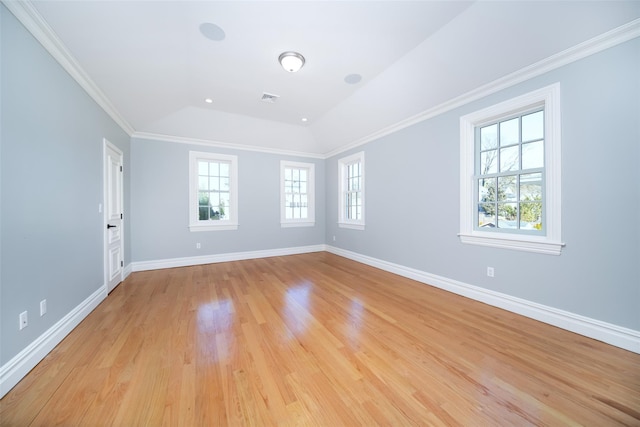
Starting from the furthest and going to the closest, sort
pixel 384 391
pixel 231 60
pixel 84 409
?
1. pixel 231 60
2. pixel 384 391
3. pixel 84 409

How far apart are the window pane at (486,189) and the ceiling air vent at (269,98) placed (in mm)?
3197

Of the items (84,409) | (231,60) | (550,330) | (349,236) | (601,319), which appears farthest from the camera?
(349,236)

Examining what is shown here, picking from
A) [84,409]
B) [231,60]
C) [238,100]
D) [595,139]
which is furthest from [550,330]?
[238,100]

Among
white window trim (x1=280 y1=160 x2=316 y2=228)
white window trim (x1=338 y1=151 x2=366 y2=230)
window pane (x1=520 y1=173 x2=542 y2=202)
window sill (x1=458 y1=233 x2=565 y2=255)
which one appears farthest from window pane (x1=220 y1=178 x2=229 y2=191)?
window pane (x1=520 y1=173 x2=542 y2=202)

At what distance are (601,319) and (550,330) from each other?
0.37 metres

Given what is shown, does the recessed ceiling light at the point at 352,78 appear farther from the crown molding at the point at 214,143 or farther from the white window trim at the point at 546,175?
the crown molding at the point at 214,143

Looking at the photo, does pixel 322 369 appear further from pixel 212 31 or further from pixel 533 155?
pixel 212 31

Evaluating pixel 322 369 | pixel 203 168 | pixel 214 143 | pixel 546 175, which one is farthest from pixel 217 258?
pixel 546 175

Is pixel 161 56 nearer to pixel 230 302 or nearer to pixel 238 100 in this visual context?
pixel 238 100

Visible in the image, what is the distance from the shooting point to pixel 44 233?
188 cm

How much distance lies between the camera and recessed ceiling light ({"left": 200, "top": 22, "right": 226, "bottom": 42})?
2.26 m

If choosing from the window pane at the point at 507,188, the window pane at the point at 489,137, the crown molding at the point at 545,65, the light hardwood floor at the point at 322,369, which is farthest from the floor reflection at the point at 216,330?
the crown molding at the point at 545,65

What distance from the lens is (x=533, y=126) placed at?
2.50m

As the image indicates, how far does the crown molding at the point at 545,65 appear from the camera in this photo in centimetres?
187
